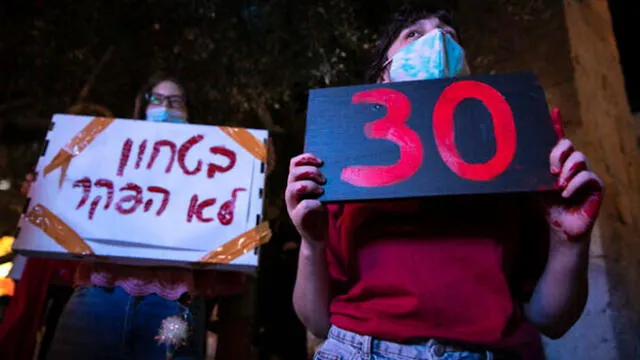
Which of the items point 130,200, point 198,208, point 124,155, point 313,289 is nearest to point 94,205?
point 130,200

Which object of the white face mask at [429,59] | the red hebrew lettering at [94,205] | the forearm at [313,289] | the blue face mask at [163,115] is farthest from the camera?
the blue face mask at [163,115]

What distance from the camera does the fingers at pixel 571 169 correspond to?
1.08m

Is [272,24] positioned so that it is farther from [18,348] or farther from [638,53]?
[638,53]

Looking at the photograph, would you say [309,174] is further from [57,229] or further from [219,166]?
[57,229]

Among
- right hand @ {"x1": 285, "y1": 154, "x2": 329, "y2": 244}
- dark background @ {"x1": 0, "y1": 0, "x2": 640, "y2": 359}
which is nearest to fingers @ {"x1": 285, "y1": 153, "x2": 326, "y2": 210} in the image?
right hand @ {"x1": 285, "y1": 154, "x2": 329, "y2": 244}

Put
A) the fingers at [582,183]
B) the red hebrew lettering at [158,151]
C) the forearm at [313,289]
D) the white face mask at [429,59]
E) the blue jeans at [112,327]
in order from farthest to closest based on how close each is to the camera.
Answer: the red hebrew lettering at [158,151]
the blue jeans at [112,327]
the white face mask at [429,59]
the forearm at [313,289]
the fingers at [582,183]

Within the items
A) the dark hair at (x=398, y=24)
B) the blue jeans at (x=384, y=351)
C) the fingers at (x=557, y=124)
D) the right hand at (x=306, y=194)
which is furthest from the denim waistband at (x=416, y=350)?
the dark hair at (x=398, y=24)

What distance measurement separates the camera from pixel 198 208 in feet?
6.57

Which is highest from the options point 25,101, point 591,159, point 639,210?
point 25,101

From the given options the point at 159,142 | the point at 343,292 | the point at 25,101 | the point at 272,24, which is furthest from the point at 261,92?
the point at 343,292

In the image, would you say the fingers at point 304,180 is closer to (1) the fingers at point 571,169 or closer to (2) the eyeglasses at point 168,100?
(1) the fingers at point 571,169

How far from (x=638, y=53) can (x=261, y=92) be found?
3887 millimetres

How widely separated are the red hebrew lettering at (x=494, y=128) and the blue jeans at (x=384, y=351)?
1.34 ft

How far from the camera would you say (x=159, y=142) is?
82.2 inches
